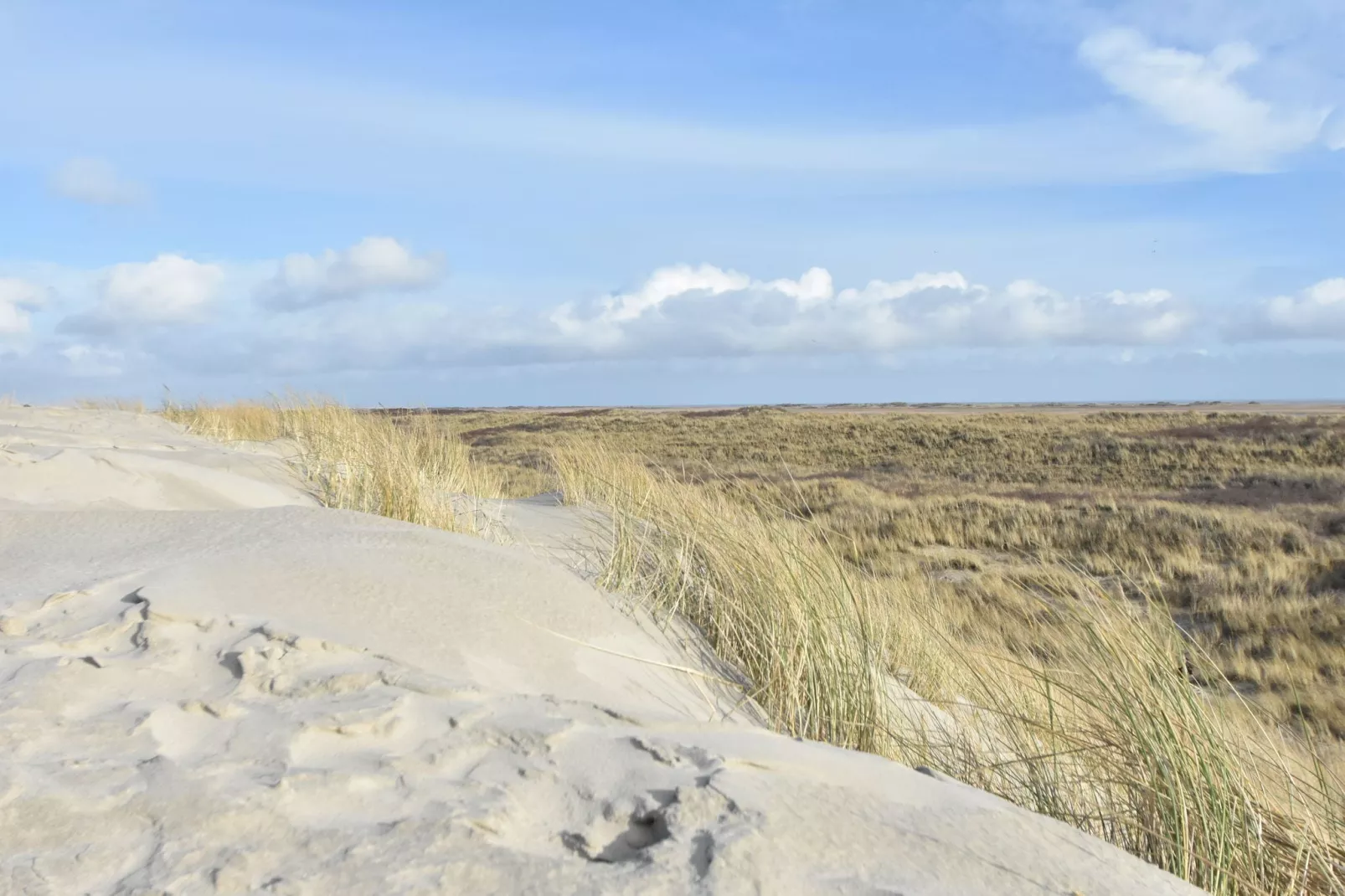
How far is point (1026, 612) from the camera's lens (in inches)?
123

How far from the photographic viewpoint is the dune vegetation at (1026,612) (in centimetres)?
220

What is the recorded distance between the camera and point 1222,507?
43.2 ft

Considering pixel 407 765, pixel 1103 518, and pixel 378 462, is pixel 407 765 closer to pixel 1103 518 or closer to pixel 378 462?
pixel 378 462

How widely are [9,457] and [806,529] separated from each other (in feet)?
14.0

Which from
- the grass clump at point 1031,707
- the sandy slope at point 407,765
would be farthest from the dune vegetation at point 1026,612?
the sandy slope at point 407,765

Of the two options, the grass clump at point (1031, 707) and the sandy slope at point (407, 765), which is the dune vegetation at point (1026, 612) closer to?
the grass clump at point (1031, 707)

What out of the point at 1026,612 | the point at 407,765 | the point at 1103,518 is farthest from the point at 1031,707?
the point at 1103,518

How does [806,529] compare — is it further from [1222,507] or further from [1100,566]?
[1222,507]

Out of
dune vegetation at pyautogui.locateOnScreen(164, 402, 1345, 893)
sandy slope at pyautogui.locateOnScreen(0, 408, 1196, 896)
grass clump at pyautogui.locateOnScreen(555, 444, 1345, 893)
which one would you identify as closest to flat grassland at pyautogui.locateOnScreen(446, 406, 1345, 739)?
dune vegetation at pyautogui.locateOnScreen(164, 402, 1345, 893)

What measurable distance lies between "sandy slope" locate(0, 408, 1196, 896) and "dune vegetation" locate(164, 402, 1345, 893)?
527 mm

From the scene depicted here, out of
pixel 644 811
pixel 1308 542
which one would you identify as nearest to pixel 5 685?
pixel 644 811

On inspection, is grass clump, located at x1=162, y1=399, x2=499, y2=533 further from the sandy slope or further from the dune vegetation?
the sandy slope

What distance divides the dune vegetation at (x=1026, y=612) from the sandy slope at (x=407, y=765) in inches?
20.8

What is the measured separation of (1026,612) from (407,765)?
7.44 feet
